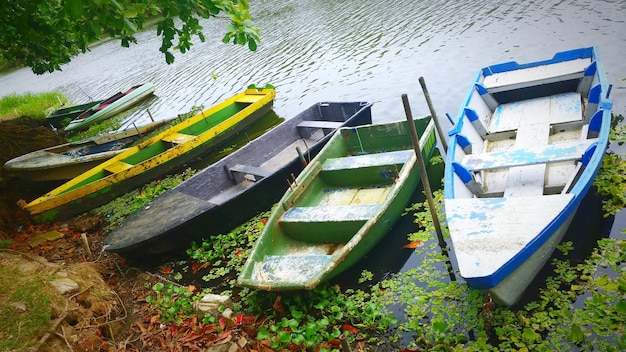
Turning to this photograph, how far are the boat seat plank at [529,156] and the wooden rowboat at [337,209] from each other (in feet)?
3.63

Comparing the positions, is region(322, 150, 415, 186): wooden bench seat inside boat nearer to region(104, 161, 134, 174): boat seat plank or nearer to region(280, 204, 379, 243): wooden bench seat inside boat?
region(280, 204, 379, 243): wooden bench seat inside boat

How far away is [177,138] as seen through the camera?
1036 cm

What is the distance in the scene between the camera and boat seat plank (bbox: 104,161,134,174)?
9.23 m

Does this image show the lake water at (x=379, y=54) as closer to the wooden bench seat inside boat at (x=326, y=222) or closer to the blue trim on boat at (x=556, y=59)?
the blue trim on boat at (x=556, y=59)

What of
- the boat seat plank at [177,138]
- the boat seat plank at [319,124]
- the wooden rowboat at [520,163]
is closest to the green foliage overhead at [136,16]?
the wooden rowboat at [520,163]

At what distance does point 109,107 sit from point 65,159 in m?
6.41

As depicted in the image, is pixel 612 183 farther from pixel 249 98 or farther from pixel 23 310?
pixel 249 98

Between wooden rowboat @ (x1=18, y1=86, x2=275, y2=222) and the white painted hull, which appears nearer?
the white painted hull

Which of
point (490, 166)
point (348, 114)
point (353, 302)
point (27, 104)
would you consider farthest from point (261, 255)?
point (27, 104)

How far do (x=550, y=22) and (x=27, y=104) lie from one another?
22.9m

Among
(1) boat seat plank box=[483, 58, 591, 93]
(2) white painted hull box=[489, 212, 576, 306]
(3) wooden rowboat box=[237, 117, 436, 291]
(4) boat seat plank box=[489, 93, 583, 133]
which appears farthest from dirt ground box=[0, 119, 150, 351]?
(1) boat seat plank box=[483, 58, 591, 93]

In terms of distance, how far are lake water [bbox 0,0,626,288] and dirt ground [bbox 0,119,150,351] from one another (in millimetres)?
6239

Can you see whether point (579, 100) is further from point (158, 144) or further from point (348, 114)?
point (158, 144)

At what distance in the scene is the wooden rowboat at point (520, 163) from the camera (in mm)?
3830
